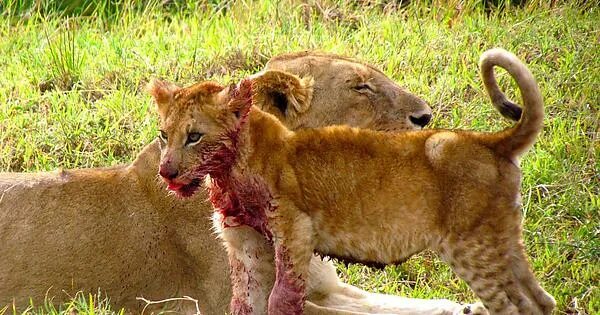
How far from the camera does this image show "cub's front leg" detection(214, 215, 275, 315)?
4043mm

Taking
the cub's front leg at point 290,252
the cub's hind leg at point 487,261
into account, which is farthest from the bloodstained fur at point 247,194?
the cub's hind leg at point 487,261

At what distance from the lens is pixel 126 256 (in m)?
4.85

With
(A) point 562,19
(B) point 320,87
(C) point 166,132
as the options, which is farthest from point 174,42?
(C) point 166,132

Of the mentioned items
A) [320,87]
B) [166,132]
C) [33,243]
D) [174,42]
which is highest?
[166,132]

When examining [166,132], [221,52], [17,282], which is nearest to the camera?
[166,132]

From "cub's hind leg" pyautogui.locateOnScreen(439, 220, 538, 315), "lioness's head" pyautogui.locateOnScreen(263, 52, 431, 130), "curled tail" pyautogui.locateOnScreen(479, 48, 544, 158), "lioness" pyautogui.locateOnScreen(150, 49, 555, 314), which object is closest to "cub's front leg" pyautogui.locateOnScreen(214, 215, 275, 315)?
"lioness" pyautogui.locateOnScreen(150, 49, 555, 314)

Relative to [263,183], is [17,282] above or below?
below

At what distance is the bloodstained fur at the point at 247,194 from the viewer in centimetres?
382

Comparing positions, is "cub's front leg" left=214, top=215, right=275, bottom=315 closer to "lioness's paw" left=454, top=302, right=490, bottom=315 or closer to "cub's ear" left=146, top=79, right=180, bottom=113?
"cub's ear" left=146, top=79, right=180, bottom=113

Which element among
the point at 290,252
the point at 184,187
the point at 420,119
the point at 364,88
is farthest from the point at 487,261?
the point at 364,88

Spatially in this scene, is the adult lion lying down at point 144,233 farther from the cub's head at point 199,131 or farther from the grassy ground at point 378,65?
the cub's head at point 199,131

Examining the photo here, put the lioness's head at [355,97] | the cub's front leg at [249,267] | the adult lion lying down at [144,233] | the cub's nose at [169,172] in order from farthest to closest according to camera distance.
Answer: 1. the lioness's head at [355,97]
2. the adult lion lying down at [144,233]
3. the cub's front leg at [249,267]
4. the cub's nose at [169,172]

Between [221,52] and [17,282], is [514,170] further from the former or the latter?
[221,52]

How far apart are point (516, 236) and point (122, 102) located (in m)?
3.11
